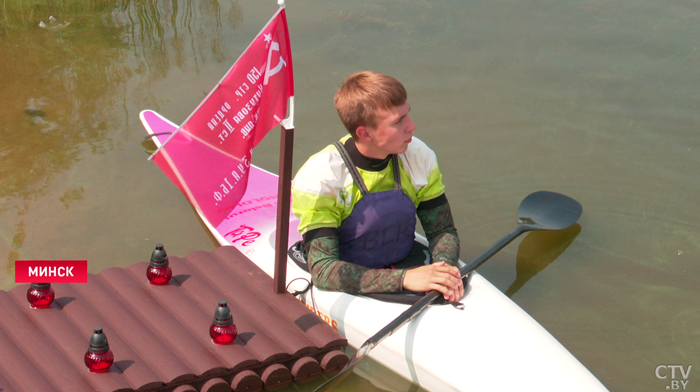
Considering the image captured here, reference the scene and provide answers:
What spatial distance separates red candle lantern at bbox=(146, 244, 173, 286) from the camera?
9.75 feet

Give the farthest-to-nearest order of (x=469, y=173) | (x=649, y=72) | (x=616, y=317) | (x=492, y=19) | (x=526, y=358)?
1. (x=492, y=19)
2. (x=649, y=72)
3. (x=469, y=173)
4. (x=616, y=317)
5. (x=526, y=358)

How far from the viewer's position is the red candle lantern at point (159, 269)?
2.97m

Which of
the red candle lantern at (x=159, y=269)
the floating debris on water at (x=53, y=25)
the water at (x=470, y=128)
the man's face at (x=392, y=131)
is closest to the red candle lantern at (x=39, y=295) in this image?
the red candle lantern at (x=159, y=269)

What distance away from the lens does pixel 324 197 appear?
106 inches

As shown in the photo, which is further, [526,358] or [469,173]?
[469,173]

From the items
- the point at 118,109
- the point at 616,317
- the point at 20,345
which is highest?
the point at 118,109

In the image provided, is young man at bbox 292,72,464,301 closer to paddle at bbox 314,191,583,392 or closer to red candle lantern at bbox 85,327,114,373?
paddle at bbox 314,191,583,392

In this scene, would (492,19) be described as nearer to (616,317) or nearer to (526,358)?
(616,317)

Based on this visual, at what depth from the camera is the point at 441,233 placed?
2.99 m

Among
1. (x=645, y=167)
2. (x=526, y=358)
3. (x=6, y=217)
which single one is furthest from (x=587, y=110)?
(x=6, y=217)

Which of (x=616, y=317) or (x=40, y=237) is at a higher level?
(x=40, y=237)

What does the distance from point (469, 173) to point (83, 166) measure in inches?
94.4

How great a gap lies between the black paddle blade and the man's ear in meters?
1.21

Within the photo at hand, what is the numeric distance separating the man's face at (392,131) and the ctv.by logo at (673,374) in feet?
4.74
